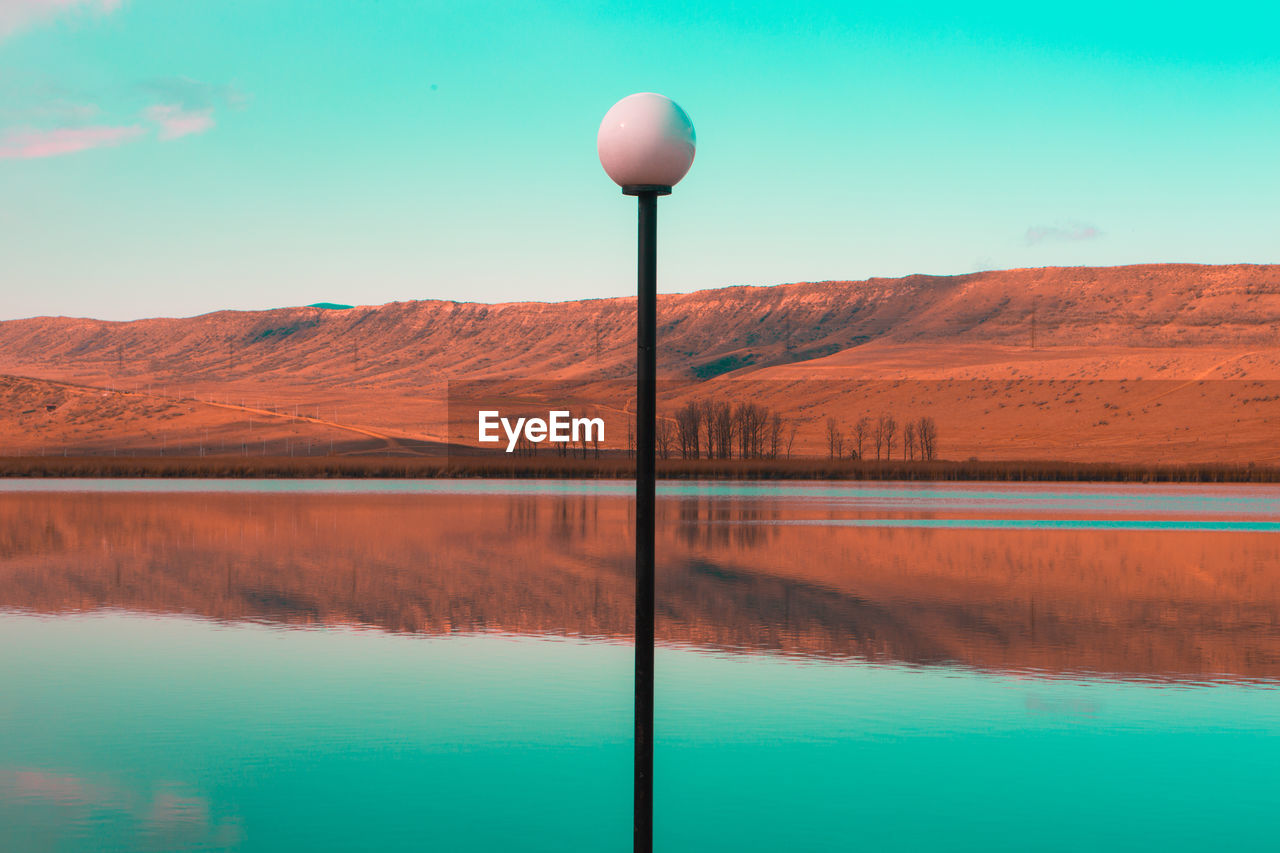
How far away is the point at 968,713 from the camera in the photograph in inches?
548

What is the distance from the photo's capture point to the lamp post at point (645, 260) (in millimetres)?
7598

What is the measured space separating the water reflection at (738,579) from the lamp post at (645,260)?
32.6ft

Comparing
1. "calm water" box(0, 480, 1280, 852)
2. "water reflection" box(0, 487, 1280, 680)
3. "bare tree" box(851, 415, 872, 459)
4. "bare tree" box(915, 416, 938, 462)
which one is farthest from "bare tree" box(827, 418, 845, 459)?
"calm water" box(0, 480, 1280, 852)

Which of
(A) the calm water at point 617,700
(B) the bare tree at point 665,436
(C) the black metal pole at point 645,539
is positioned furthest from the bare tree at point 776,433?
(C) the black metal pole at point 645,539

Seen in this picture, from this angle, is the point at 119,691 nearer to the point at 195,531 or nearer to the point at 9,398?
the point at 195,531

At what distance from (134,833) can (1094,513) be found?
49183 mm

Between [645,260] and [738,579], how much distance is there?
19080 mm

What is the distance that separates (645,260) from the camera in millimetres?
7703

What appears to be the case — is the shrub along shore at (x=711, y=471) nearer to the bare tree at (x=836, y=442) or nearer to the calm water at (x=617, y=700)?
the bare tree at (x=836, y=442)

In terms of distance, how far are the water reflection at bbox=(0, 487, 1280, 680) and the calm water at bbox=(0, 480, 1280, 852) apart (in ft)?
0.44

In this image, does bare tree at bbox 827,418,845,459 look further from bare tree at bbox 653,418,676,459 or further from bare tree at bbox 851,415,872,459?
bare tree at bbox 653,418,676,459

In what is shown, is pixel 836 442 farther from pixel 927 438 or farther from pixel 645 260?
pixel 645 260

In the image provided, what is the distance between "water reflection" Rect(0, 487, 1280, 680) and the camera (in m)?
18.8

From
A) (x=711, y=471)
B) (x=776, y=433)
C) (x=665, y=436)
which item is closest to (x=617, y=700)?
(x=711, y=471)
